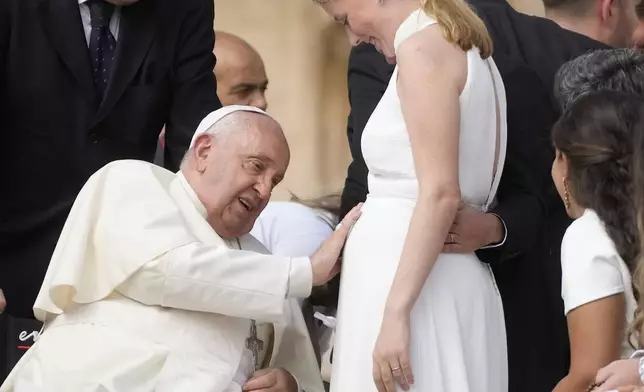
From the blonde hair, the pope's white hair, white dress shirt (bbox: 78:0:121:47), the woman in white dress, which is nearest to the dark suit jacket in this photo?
white dress shirt (bbox: 78:0:121:47)

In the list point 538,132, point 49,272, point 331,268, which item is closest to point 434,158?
point 331,268

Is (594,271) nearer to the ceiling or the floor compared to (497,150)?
nearer to the floor

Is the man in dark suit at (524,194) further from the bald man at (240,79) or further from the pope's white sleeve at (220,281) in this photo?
the bald man at (240,79)

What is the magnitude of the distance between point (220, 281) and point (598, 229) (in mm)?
848

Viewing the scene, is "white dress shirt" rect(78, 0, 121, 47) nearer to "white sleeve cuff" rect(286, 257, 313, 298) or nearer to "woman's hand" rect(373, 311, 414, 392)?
"white sleeve cuff" rect(286, 257, 313, 298)

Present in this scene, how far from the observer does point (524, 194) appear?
2.86m

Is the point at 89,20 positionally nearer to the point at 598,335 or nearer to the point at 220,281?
the point at 220,281

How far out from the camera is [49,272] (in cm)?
280

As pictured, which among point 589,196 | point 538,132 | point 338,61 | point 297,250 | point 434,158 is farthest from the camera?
point 338,61

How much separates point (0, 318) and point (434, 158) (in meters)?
1.29

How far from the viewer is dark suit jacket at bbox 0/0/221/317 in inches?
122

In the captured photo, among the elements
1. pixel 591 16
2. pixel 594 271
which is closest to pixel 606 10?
pixel 591 16

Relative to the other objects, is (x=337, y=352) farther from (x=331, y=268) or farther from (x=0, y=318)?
(x=0, y=318)

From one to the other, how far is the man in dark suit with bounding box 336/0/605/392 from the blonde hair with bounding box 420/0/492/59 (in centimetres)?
36
